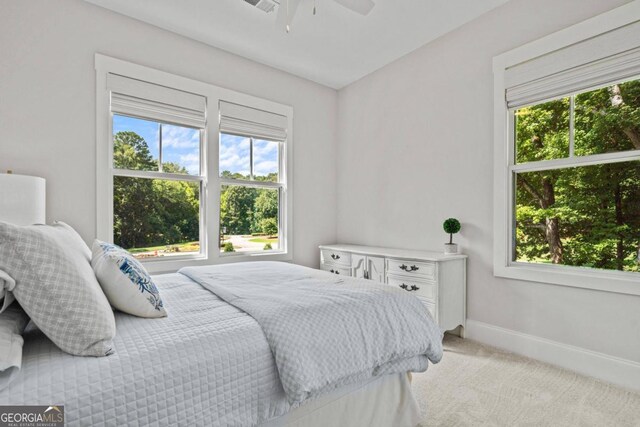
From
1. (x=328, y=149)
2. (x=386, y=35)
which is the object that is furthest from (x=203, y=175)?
(x=386, y=35)

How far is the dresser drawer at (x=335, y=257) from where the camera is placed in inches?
136

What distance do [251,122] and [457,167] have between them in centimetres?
222

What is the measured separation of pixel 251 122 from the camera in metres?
3.52

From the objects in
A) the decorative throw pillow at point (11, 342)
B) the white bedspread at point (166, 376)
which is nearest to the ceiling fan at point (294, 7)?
the white bedspread at point (166, 376)

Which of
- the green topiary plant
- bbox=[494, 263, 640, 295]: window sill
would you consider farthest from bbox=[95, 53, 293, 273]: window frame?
bbox=[494, 263, 640, 295]: window sill

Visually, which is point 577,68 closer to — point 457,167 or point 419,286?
point 457,167

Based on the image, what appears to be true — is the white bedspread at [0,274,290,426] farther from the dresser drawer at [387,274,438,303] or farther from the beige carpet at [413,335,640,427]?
the dresser drawer at [387,274,438,303]

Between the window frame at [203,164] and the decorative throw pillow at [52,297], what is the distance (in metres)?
1.92

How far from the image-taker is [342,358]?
4.06 ft

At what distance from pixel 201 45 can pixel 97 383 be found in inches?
127

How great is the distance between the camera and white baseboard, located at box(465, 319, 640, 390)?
2037 millimetres

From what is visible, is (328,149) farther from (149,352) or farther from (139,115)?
(149,352)

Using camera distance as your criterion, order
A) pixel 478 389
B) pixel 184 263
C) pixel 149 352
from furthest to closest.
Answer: pixel 184 263 → pixel 478 389 → pixel 149 352

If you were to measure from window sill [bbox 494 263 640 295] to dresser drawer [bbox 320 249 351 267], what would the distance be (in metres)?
1.42
